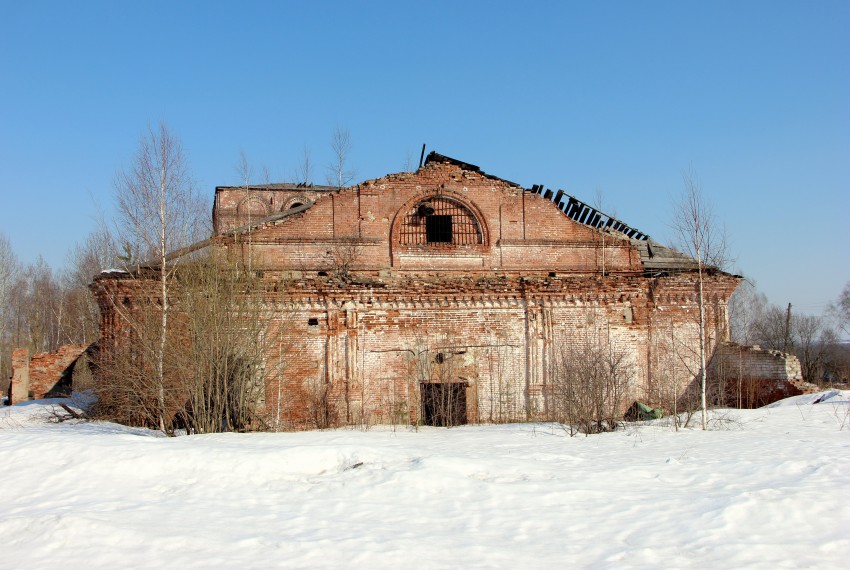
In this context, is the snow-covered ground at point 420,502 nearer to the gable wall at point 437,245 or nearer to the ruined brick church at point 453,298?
the ruined brick church at point 453,298

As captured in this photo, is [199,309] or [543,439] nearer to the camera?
[543,439]

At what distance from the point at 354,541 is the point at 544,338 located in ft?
30.3

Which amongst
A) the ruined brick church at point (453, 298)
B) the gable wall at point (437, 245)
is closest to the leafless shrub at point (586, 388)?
the ruined brick church at point (453, 298)

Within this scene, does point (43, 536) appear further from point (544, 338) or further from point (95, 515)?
point (544, 338)

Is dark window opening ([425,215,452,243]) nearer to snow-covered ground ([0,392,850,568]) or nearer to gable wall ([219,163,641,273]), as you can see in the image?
gable wall ([219,163,641,273])

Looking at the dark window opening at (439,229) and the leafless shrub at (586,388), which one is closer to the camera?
the leafless shrub at (586,388)

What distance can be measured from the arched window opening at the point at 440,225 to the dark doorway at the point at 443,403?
326 cm

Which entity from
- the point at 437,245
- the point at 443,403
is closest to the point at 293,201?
the point at 437,245

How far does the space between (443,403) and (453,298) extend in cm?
221

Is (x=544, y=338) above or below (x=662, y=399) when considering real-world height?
above

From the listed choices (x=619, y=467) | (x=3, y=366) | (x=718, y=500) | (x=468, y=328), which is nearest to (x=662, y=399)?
(x=468, y=328)

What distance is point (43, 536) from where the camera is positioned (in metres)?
6.52

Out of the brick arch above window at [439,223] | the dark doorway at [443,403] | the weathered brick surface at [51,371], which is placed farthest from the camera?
the weathered brick surface at [51,371]

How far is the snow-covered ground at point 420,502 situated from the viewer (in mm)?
6121
